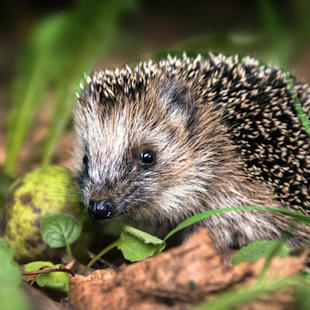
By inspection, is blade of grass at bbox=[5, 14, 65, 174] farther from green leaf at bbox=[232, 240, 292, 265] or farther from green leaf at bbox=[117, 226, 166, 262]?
green leaf at bbox=[232, 240, 292, 265]

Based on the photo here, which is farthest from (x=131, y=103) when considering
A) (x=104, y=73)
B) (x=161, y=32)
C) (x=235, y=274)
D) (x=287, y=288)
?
(x=161, y=32)

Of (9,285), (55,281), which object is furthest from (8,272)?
(55,281)

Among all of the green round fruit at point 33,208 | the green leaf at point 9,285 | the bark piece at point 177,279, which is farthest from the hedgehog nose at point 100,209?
the green leaf at point 9,285

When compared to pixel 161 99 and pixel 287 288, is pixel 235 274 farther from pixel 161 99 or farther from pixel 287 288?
pixel 161 99

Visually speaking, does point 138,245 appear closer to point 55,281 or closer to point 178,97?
point 55,281

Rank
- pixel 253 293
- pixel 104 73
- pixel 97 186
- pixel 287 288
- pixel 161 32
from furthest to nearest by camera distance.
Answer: pixel 161 32 < pixel 104 73 < pixel 97 186 < pixel 287 288 < pixel 253 293

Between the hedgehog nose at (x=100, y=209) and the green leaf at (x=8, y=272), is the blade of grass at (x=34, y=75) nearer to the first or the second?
the hedgehog nose at (x=100, y=209)

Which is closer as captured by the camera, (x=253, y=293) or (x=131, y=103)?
(x=253, y=293)
